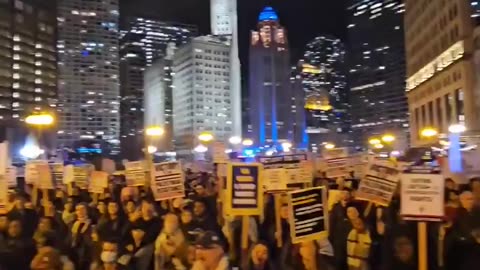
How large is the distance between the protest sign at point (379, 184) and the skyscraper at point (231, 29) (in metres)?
154

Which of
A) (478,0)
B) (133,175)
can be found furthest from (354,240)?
(478,0)

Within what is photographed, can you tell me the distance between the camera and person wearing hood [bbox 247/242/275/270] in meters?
8.13

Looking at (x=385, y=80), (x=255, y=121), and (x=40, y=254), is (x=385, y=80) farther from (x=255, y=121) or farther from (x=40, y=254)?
(x=40, y=254)

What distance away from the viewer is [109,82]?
189 meters

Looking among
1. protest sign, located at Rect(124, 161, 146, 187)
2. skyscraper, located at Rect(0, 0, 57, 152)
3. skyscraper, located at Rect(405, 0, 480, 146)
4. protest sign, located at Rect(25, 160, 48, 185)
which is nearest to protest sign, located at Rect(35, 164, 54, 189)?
protest sign, located at Rect(25, 160, 48, 185)

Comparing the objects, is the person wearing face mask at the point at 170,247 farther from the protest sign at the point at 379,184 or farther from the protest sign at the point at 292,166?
the protest sign at the point at 292,166

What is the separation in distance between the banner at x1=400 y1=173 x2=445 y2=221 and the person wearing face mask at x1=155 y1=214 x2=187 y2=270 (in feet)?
8.76

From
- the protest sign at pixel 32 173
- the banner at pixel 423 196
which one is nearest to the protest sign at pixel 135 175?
the protest sign at pixel 32 173

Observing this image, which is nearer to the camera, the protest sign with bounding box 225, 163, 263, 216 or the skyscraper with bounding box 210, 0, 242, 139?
the protest sign with bounding box 225, 163, 263, 216

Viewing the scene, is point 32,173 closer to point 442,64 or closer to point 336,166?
point 336,166

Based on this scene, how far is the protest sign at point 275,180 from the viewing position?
11188 mm

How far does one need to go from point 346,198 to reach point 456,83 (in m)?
65.1

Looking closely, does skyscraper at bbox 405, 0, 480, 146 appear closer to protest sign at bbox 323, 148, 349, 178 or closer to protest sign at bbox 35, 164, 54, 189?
protest sign at bbox 323, 148, 349, 178

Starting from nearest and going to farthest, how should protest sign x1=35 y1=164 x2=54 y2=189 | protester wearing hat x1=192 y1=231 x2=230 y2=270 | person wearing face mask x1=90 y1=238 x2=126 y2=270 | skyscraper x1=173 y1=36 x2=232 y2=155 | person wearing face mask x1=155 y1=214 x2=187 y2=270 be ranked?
protester wearing hat x1=192 y1=231 x2=230 y2=270
person wearing face mask x1=90 y1=238 x2=126 y2=270
person wearing face mask x1=155 y1=214 x2=187 y2=270
protest sign x1=35 y1=164 x2=54 y2=189
skyscraper x1=173 y1=36 x2=232 y2=155
